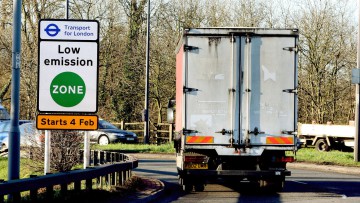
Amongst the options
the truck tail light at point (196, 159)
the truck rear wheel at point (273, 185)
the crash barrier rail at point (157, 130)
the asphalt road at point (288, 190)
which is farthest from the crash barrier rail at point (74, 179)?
the crash barrier rail at point (157, 130)

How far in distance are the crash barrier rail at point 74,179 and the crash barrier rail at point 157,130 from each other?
82.5 feet

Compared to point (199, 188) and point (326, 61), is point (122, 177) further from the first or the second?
point (326, 61)

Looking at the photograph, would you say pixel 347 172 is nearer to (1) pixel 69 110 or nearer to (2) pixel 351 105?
(1) pixel 69 110

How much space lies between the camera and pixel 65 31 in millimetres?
13664

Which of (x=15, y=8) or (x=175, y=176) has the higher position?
(x=15, y=8)

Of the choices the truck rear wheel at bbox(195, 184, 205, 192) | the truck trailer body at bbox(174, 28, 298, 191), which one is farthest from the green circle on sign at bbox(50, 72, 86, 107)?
the truck rear wheel at bbox(195, 184, 205, 192)

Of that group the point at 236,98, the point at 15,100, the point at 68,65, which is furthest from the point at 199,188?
the point at 15,100

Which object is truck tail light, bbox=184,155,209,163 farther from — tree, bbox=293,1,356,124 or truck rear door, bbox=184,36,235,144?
tree, bbox=293,1,356,124

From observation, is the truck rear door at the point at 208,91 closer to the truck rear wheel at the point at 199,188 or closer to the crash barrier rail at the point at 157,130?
the truck rear wheel at the point at 199,188

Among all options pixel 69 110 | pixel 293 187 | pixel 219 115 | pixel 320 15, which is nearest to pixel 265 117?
pixel 219 115

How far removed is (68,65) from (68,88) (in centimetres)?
42

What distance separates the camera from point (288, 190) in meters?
18.0

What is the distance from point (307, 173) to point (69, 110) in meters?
13.1

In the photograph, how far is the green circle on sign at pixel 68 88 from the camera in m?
13.7
